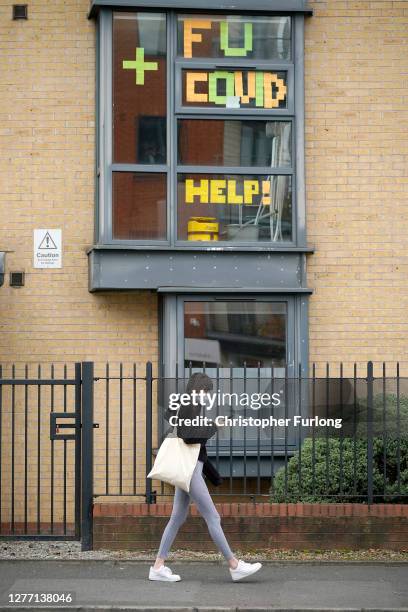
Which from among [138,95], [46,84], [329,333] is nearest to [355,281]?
[329,333]

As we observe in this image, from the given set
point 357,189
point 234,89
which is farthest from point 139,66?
point 357,189

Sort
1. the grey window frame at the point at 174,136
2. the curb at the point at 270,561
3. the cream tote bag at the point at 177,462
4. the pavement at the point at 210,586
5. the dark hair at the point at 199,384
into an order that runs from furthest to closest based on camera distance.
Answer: the grey window frame at the point at 174,136 < the curb at the point at 270,561 < the dark hair at the point at 199,384 < the cream tote bag at the point at 177,462 < the pavement at the point at 210,586

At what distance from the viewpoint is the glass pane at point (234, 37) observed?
1227 cm

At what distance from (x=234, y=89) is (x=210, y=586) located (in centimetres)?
567

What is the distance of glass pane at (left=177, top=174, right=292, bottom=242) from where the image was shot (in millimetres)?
12156

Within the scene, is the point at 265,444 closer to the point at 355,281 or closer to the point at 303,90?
the point at 355,281

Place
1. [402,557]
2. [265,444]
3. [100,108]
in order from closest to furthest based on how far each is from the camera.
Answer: [402,557] < [265,444] < [100,108]

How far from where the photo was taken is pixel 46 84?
1248 cm

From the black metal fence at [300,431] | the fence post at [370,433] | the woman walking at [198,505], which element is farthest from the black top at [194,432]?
the fence post at [370,433]

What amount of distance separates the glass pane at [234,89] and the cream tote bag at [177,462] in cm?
458

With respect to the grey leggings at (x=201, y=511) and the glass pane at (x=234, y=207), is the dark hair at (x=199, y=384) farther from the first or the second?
the glass pane at (x=234, y=207)

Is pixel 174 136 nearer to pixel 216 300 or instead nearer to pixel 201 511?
pixel 216 300

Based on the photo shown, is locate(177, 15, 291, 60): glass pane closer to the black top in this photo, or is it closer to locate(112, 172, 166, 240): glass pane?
locate(112, 172, 166, 240): glass pane

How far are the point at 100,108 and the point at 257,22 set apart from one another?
1993mm
